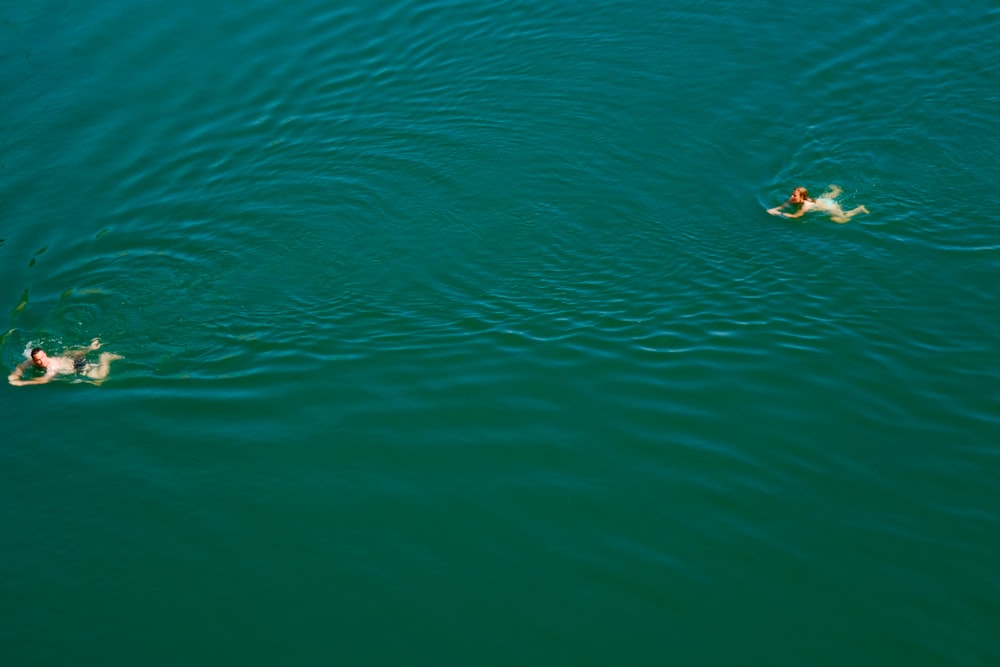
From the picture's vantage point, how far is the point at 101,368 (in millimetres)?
16078

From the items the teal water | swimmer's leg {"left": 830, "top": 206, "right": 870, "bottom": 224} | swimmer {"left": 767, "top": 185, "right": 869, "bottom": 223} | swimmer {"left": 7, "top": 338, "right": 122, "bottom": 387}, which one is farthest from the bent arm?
swimmer's leg {"left": 830, "top": 206, "right": 870, "bottom": 224}

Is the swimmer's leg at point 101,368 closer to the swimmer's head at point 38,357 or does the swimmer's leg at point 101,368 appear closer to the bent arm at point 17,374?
the swimmer's head at point 38,357

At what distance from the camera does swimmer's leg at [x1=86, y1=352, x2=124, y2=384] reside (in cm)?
1595

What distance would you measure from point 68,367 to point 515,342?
277 inches

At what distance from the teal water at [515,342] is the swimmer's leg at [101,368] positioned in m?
0.20

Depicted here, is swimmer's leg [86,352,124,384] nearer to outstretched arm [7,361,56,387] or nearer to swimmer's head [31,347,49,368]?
outstretched arm [7,361,56,387]

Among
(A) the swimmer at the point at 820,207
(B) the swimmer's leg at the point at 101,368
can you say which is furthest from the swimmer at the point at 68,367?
(A) the swimmer at the point at 820,207

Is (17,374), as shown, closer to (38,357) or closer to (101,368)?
(38,357)

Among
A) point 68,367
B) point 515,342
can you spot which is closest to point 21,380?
point 68,367

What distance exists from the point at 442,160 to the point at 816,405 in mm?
8537

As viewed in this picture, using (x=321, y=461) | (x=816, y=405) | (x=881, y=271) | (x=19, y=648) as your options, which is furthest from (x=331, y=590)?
(x=881, y=271)

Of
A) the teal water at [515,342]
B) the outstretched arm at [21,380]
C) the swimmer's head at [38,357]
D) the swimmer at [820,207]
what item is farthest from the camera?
the swimmer at [820,207]

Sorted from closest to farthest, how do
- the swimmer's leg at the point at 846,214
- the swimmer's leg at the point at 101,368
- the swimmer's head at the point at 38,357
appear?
the swimmer's head at the point at 38,357, the swimmer's leg at the point at 101,368, the swimmer's leg at the point at 846,214

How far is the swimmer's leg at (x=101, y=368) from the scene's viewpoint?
16.0 m
